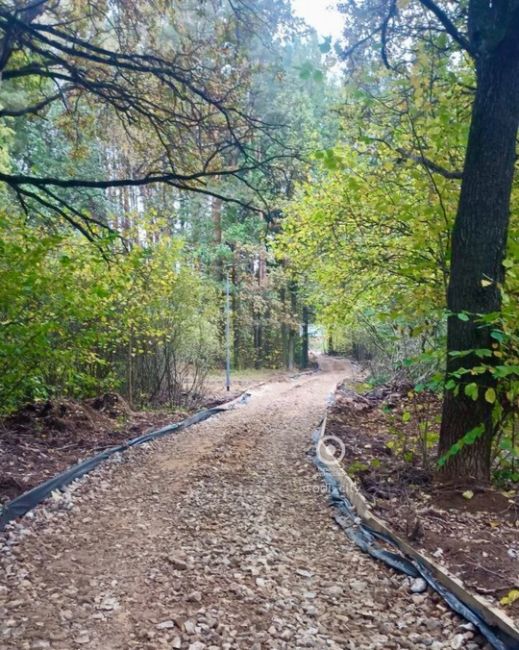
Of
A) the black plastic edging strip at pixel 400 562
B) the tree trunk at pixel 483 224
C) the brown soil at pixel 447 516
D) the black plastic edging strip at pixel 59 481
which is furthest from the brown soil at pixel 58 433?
the tree trunk at pixel 483 224

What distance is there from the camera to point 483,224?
3371mm

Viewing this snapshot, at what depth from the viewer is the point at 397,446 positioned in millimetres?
4617

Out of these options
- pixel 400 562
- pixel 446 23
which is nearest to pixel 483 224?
pixel 446 23

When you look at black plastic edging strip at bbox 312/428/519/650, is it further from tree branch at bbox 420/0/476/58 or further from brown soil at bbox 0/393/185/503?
tree branch at bbox 420/0/476/58

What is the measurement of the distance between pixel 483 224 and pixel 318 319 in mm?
3488

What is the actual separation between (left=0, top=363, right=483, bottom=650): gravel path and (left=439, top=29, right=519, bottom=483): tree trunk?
4.21 ft

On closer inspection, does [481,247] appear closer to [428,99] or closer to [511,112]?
[511,112]

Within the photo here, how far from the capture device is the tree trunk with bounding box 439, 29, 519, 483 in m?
3.31

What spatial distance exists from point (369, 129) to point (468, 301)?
2107 millimetres

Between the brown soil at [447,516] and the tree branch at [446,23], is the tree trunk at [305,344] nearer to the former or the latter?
the brown soil at [447,516]

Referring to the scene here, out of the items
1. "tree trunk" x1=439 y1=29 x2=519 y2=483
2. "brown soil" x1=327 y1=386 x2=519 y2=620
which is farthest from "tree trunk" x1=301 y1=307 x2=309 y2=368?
"tree trunk" x1=439 y1=29 x2=519 y2=483

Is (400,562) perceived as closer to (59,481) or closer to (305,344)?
(59,481)

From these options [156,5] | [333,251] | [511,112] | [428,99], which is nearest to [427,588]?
[511,112]

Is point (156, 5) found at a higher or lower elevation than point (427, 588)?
higher
